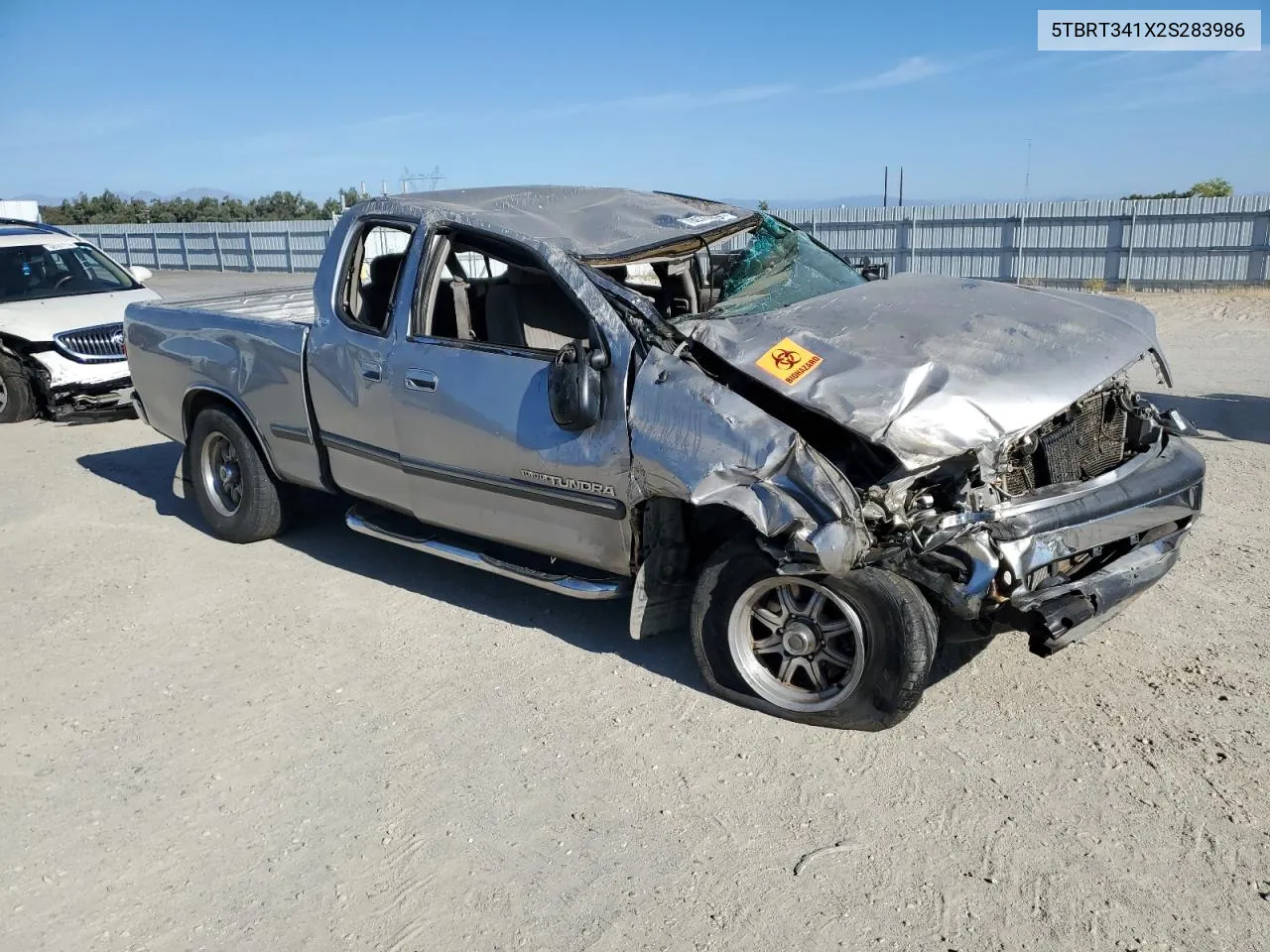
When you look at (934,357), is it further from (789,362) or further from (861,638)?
(861,638)

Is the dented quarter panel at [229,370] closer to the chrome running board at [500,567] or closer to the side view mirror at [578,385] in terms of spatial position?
the chrome running board at [500,567]

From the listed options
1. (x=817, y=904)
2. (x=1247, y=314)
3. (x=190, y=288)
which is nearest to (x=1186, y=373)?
(x=1247, y=314)

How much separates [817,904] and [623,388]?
2023 millimetres

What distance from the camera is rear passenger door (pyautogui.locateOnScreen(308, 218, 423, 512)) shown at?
5227 mm

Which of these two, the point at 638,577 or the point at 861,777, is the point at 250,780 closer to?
the point at 638,577

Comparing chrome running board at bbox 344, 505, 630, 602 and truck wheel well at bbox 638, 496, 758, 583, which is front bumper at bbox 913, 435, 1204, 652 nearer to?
truck wheel well at bbox 638, 496, 758, 583

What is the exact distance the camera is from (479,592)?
569 centimetres

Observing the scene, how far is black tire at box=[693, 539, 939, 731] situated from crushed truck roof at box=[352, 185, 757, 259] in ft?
5.08

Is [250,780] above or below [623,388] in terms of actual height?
below

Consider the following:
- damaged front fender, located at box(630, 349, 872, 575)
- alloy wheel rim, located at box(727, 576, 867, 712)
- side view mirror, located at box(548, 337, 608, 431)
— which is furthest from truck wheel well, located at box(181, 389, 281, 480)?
alloy wheel rim, located at box(727, 576, 867, 712)

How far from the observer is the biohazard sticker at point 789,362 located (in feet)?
13.0

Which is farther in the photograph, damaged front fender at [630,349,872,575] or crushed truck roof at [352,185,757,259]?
crushed truck roof at [352,185,757,259]

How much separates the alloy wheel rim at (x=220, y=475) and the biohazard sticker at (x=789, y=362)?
12.9ft

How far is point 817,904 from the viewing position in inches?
123
